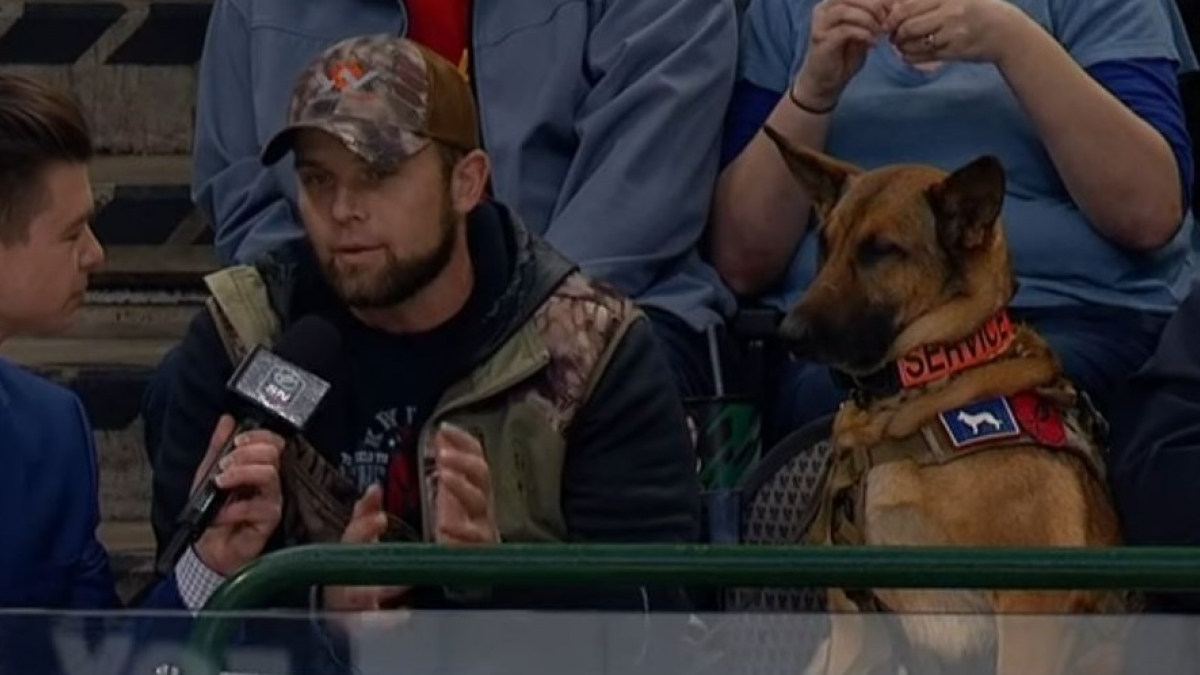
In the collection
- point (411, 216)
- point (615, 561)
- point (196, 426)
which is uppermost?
point (615, 561)

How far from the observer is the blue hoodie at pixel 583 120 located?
4.80 metres

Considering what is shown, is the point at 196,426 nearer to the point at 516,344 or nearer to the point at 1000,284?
the point at 516,344

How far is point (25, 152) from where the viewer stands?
402 centimetres

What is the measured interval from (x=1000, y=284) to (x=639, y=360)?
0.51 m

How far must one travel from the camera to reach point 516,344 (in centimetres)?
422

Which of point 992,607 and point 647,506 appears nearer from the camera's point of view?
point 992,607

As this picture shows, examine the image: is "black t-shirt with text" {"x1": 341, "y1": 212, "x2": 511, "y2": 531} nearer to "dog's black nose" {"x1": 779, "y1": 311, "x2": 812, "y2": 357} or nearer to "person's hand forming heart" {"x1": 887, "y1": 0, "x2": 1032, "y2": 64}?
"dog's black nose" {"x1": 779, "y1": 311, "x2": 812, "y2": 357}

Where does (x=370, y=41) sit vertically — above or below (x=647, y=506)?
above

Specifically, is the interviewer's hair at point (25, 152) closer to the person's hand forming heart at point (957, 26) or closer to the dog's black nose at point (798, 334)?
the dog's black nose at point (798, 334)

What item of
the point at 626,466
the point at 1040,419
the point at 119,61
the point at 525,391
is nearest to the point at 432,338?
the point at 525,391

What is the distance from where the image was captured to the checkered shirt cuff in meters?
3.78

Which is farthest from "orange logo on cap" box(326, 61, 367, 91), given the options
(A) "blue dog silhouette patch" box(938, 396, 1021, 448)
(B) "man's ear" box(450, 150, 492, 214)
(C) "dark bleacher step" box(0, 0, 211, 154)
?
(C) "dark bleacher step" box(0, 0, 211, 154)

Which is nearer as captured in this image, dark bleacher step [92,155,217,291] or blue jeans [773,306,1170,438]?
blue jeans [773,306,1170,438]

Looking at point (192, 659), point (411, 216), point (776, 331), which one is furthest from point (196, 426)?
point (192, 659)
